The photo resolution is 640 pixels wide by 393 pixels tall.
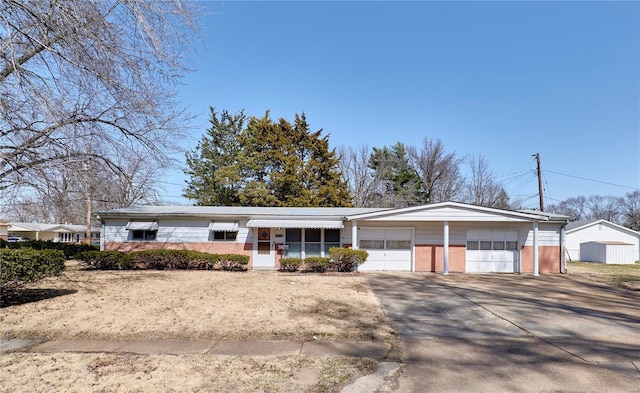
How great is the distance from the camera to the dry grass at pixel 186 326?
3.92 m

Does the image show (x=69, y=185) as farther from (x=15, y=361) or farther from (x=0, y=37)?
(x=15, y=361)

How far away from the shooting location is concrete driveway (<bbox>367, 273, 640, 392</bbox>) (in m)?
4.11

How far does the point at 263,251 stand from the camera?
645 inches

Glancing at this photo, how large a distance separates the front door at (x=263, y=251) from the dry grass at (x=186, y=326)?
176 inches

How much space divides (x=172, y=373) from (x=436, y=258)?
14044 millimetres

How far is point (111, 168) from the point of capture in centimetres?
856

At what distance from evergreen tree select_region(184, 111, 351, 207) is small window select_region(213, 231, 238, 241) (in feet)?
40.1

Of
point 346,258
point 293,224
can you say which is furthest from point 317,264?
point 293,224

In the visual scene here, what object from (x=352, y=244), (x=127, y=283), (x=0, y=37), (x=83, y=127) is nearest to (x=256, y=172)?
(x=352, y=244)

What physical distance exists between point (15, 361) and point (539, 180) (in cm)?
2812

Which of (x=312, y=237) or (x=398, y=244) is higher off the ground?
(x=312, y=237)

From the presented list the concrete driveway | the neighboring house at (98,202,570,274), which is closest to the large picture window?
the neighboring house at (98,202,570,274)

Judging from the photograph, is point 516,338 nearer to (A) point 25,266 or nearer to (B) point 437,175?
(A) point 25,266

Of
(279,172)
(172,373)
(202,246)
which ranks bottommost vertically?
(172,373)
